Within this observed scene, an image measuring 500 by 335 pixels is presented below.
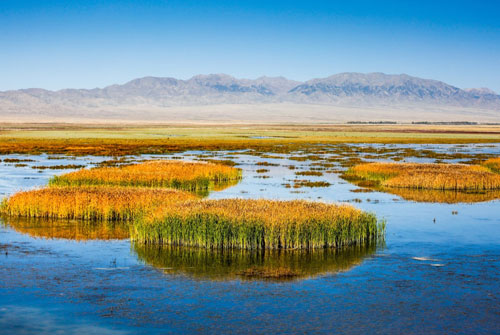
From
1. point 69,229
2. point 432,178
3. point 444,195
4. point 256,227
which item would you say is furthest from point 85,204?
point 432,178

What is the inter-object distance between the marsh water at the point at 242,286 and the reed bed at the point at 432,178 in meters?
14.3

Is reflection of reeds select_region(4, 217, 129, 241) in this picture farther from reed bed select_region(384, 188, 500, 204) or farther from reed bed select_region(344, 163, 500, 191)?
reed bed select_region(344, 163, 500, 191)

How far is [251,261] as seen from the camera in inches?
689

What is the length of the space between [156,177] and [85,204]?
37.5 ft

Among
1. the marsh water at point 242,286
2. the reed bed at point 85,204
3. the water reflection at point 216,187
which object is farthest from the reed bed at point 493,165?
the reed bed at point 85,204

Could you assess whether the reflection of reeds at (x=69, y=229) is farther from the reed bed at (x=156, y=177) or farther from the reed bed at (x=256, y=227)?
the reed bed at (x=156, y=177)

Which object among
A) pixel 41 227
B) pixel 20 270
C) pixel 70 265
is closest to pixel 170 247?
pixel 70 265

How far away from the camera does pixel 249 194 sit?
106 ft

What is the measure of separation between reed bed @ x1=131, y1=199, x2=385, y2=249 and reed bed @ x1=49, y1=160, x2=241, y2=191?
14.0 meters

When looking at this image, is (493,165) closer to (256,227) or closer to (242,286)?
(256,227)

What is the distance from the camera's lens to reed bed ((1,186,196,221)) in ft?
80.1

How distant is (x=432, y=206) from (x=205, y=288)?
1744 centimetres

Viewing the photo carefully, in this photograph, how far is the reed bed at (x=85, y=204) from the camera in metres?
24.4

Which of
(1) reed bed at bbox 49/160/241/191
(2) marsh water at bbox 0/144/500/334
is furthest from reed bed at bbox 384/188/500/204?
(1) reed bed at bbox 49/160/241/191
